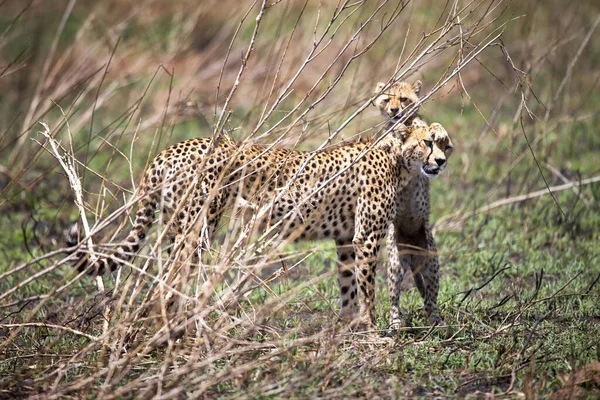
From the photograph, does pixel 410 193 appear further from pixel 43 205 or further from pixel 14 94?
pixel 14 94

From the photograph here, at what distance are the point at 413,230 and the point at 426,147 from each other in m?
0.54

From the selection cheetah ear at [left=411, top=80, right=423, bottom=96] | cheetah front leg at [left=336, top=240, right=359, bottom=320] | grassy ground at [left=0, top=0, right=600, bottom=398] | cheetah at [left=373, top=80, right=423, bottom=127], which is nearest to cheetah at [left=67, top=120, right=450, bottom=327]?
cheetah front leg at [left=336, top=240, right=359, bottom=320]

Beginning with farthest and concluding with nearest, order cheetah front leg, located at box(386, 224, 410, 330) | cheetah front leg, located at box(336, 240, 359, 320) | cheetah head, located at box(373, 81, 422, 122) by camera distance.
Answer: cheetah head, located at box(373, 81, 422, 122) < cheetah front leg, located at box(336, 240, 359, 320) < cheetah front leg, located at box(386, 224, 410, 330)

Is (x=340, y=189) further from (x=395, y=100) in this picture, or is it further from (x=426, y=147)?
(x=395, y=100)

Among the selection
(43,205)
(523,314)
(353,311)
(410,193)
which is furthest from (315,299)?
(43,205)

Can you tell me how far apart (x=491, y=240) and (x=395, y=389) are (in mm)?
2877

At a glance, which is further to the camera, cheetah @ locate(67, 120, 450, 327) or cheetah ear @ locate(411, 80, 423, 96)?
cheetah ear @ locate(411, 80, 423, 96)

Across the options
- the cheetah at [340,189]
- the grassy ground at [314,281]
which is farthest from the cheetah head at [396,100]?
the cheetah at [340,189]

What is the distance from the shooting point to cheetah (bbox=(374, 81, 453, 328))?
Result: 4688mm

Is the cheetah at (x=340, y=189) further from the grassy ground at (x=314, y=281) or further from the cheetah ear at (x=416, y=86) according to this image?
the cheetah ear at (x=416, y=86)

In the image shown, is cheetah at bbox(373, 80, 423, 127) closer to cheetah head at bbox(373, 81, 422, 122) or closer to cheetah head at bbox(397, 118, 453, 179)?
cheetah head at bbox(373, 81, 422, 122)

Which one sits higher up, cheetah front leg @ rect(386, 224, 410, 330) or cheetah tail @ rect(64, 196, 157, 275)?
cheetah tail @ rect(64, 196, 157, 275)

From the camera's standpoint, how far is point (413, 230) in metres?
5.06

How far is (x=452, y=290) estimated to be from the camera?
5391 mm
